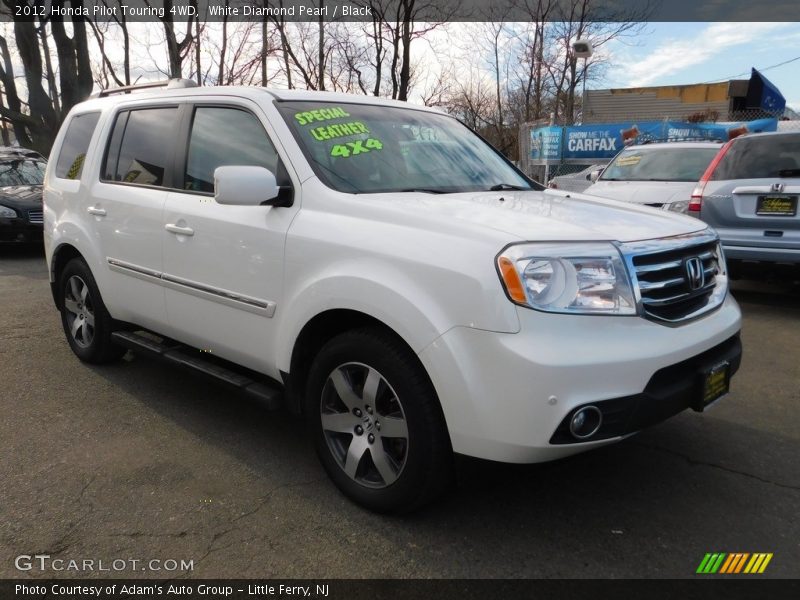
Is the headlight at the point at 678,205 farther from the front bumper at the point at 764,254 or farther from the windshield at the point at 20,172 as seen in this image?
the windshield at the point at 20,172

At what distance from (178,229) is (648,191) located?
234 inches

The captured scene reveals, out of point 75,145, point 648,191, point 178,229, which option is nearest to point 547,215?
point 178,229

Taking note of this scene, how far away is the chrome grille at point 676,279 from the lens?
245 centimetres

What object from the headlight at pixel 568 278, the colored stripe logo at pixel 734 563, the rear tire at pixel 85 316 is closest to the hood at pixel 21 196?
the rear tire at pixel 85 316

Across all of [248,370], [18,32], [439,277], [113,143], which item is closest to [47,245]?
[113,143]

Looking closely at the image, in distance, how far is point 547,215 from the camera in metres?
2.73

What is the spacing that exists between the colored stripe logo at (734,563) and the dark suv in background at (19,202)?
35.1 ft

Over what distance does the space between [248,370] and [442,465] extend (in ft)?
4.76

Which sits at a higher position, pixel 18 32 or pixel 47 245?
pixel 18 32

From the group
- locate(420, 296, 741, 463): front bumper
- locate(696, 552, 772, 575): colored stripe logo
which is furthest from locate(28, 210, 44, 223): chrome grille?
locate(696, 552, 772, 575): colored stripe logo

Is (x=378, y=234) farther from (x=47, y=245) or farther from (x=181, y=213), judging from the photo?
(x=47, y=245)

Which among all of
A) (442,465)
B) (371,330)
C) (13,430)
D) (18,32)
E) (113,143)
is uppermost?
(18,32)

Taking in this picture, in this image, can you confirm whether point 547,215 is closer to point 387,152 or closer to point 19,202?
point 387,152

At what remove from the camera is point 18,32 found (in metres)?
19.3
